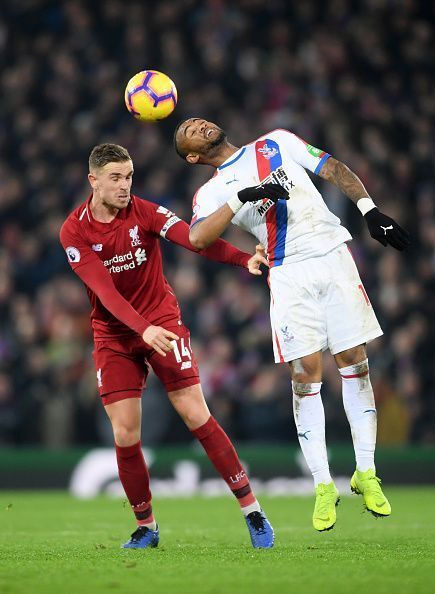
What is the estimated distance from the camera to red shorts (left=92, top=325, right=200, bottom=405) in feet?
24.5

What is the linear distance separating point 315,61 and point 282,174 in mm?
9666

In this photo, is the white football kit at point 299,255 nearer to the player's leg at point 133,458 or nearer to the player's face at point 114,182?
the player's face at point 114,182

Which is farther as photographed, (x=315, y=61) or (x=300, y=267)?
(x=315, y=61)

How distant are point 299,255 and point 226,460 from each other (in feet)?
4.39

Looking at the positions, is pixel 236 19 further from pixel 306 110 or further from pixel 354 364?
pixel 354 364

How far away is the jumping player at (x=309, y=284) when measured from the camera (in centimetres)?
732

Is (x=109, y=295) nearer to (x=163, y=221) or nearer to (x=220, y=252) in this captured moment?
(x=163, y=221)

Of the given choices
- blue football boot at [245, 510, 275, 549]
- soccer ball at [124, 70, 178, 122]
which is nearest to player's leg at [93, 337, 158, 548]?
blue football boot at [245, 510, 275, 549]

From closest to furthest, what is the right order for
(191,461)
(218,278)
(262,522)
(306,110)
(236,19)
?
1. (262,522)
2. (191,461)
3. (218,278)
4. (306,110)
5. (236,19)

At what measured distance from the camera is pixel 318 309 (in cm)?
735

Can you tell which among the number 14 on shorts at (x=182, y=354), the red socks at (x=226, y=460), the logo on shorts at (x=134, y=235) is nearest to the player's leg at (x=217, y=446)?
the red socks at (x=226, y=460)

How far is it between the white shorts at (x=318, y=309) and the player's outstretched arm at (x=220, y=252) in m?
0.17

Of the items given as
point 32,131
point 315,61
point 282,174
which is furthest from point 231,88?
point 282,174

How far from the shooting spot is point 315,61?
Result: 16.6 meters
